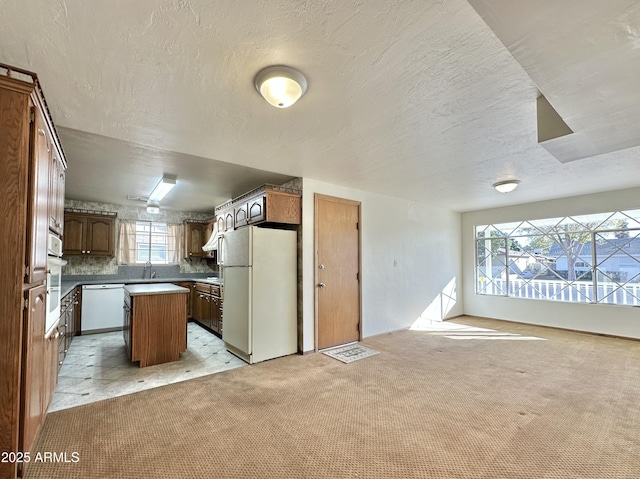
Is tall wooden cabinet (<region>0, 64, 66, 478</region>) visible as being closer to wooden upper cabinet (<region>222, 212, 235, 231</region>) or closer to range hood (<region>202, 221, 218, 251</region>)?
wooden upper cabinet (<region>222, 212, 235, 231</region>)

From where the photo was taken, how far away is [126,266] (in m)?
6.26

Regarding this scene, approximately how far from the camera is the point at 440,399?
2793mm

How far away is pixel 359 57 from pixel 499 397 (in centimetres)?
312

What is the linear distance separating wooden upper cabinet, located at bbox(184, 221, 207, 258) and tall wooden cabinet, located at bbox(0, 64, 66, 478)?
16.6 ft

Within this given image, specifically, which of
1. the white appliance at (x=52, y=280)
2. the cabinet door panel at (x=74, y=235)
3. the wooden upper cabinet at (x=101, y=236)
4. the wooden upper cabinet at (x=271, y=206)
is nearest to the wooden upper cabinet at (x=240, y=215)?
the wooden upper cabinet at (x=271, y=206)

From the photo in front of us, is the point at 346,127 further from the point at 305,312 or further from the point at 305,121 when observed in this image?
the point at 305,312

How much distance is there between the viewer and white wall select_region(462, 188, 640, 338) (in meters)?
5.01

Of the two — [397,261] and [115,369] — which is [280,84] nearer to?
[115,369]

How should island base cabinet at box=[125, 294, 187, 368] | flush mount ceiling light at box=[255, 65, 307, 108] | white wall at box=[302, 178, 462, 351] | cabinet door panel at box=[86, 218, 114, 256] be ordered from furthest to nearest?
cabinet door panel at box=[86, 218, 114, 256] → white wall at box=[302, 178, 462, 351] → island base cabinet at box=[125, 294, 187, 368] → flush mount ceiling light at box=[255, 65, 307, 108]

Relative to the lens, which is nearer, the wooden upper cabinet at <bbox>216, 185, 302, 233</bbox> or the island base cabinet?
the island base cabinet

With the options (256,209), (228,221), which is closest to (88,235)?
(228,221)

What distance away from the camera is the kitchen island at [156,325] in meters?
3.62

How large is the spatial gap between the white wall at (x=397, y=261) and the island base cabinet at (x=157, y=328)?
1.63m

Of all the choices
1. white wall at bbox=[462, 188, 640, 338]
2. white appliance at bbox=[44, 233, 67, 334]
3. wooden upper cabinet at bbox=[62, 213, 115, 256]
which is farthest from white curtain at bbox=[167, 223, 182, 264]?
white wall at bbox=[462, 188, 640, 338]
